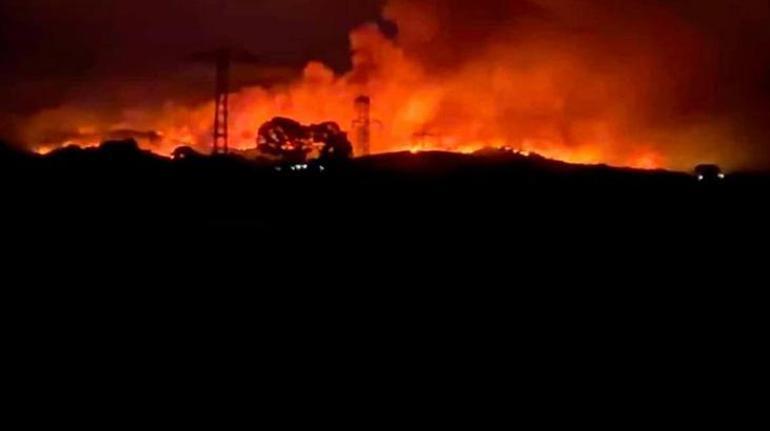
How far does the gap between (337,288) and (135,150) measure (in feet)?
81.0

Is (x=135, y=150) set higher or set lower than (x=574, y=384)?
higher

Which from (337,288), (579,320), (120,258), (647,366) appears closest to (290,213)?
(120,258)

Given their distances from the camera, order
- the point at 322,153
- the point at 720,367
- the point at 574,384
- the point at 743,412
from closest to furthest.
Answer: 1. the point at 743,412
2. the point at 574,384
3. the point at 720,367
4. the point at 322,153

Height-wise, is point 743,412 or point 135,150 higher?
point 135,150

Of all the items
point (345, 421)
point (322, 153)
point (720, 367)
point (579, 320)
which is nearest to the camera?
point (345, 421)

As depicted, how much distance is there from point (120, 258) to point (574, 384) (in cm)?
913

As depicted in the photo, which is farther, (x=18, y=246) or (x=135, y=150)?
(x=135, y=150)

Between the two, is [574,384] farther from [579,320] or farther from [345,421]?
[579,320]

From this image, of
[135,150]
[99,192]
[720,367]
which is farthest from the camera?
[135,150]

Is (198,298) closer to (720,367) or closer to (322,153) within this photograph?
(720,367)

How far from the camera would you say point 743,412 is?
944 cm

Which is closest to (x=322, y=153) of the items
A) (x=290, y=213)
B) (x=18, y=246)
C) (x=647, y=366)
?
(x=290, y=213)

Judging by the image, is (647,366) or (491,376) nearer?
(491,376)

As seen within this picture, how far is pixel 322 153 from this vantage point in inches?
1783
